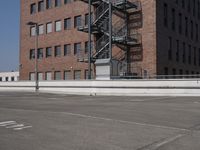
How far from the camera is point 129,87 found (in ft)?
111

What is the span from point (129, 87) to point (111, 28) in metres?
8.25

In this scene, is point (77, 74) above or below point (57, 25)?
below

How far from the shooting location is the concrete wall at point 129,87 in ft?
101

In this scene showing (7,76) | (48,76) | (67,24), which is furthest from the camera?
(7,76)

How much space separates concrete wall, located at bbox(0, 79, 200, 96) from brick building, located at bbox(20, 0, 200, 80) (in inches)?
189

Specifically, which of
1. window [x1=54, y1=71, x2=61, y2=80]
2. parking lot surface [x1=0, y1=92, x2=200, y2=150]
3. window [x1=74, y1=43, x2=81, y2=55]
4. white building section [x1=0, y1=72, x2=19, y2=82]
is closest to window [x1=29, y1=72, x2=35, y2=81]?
window [x1=54, y1=71, x2=61, y2=80]

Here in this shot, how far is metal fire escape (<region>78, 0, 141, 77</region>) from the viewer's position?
39719 millimetres

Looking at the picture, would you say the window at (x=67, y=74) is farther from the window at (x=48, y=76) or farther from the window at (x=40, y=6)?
the window at (x=40, y=6)

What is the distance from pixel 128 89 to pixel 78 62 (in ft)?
46.8

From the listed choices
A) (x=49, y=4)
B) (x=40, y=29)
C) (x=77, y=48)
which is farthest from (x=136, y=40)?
(x=40, y=29)

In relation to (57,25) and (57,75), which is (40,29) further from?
(57,75)

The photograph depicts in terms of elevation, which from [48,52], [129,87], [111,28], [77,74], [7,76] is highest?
[111,28]

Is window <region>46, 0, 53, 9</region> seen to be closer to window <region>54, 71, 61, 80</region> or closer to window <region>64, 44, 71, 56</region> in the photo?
window <region>64, 44, 71, 56</region>

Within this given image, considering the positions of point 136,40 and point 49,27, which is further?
point 49,27
